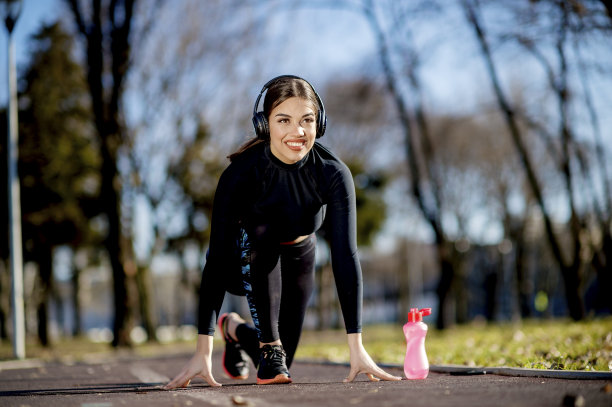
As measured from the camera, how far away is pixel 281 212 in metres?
4.27

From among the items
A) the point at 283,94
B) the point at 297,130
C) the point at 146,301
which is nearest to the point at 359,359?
the point at 297,130

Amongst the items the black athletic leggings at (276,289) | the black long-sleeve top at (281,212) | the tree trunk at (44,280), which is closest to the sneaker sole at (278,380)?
the black athletic leggings at (276,289)

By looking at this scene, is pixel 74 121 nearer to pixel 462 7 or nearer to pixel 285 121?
pixel 462 7

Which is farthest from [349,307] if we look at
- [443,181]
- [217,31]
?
[443,181]

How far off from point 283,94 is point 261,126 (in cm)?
25

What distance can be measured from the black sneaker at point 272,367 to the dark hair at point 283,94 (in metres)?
1.26

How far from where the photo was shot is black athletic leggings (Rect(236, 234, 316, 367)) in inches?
172

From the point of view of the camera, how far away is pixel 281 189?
427cm

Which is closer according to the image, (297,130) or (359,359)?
(359,359)

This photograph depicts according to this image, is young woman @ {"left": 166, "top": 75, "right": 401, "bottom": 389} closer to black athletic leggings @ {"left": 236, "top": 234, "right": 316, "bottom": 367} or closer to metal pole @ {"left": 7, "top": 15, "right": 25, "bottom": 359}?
black athletic leggings @ {"left": 236, "top": 234, "right": 316, "bottom": 367}

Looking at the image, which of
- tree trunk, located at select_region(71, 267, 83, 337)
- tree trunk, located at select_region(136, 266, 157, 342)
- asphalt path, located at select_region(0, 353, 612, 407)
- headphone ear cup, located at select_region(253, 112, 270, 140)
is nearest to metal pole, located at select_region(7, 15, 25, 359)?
asphalt path, located at select_region(0, 353, 612, 407)

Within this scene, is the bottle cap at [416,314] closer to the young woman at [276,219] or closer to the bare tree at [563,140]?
the young woman at [276,219]

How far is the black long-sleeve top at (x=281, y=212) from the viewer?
13.8 ft

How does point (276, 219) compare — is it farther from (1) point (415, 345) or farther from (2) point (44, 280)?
(2) point (44, 280)
